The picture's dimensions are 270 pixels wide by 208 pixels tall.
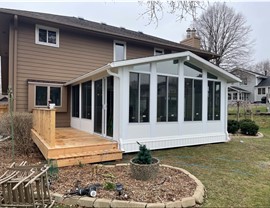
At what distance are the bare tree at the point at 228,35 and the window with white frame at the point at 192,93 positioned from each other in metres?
22.2

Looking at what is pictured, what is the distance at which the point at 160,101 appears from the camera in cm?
748

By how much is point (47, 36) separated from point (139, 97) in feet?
18.8

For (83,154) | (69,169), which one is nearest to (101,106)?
(83,154)

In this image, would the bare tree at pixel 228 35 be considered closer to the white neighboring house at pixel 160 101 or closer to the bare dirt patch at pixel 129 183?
the white neighboring house at pixel 160 101

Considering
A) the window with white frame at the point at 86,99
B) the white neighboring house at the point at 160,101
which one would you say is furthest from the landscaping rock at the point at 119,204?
the window with white frame at the point at 86,99

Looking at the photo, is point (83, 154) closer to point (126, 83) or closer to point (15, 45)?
point (126, 83)

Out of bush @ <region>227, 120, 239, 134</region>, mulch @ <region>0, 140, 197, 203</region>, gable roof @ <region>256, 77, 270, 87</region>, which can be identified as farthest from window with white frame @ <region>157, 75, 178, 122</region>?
gable roof @ <region>256, 77, 270, 87</region>

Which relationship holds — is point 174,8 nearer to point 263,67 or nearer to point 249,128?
A: point 249,128

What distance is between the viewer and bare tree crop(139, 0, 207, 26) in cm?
591

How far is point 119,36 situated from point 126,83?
204 inches

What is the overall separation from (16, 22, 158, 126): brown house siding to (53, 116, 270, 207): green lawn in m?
5.56

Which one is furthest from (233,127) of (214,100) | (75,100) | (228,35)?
(228,35)

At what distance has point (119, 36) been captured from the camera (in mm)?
11023

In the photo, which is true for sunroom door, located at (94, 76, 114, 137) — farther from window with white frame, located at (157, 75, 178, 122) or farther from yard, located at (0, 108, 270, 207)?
window with white frame, located at (157, 75, 178, 122)
